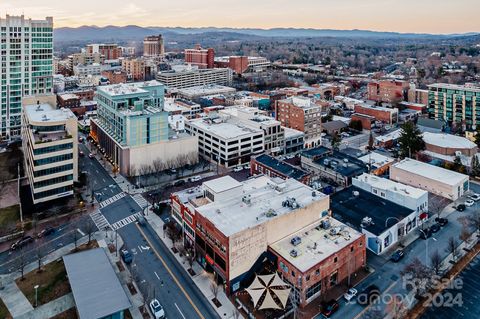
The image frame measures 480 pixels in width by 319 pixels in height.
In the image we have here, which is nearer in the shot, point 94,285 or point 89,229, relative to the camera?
point 94,285

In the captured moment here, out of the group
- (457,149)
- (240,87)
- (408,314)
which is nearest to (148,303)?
(408,314)

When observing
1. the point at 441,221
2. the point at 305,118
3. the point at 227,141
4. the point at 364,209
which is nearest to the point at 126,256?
the point at 364,209

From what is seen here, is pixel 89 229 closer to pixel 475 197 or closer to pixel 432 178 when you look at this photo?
pixel 432 178

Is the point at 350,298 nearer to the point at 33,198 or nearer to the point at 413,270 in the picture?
the point at 413,270

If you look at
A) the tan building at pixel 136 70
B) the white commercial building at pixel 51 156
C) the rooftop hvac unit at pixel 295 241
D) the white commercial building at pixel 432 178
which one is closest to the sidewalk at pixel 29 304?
the white commercial building at pixel 51 156

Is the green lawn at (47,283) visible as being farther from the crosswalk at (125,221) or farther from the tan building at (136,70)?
the tan building at (136,70)

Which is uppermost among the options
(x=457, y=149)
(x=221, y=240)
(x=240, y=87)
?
(x=240, y=87)
